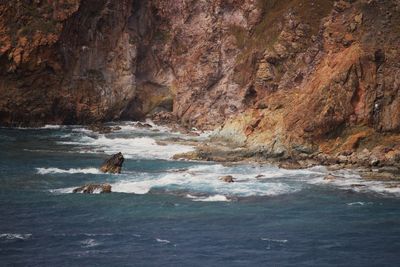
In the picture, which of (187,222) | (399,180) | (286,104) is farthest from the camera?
(286,104)

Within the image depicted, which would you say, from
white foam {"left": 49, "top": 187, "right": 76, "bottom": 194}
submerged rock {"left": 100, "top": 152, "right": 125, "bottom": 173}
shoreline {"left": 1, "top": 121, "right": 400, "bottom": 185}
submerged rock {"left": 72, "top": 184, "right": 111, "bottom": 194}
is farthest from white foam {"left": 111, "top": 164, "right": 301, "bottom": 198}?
shoreline {"left": 1, "top": 121, "right": 400, "bottom": 185}

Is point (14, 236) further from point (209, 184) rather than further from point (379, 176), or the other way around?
point (379, 176)

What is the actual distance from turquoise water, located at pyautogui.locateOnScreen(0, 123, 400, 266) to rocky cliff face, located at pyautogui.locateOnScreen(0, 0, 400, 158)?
11635mm

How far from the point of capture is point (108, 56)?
422 feet

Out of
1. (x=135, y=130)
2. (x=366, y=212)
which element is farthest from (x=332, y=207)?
(x=135, y=130)

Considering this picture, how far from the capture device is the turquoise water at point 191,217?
4375cm

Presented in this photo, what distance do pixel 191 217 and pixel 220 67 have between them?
76.5 metres

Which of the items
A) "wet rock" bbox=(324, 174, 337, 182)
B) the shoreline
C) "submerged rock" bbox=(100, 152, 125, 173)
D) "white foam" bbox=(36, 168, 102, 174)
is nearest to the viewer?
"wet rock" bbox=(324, 174, 337, 182)

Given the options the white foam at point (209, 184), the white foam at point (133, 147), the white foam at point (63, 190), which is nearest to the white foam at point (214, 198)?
the white foam at point (209, 184)

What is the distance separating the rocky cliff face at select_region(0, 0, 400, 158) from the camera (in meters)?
83.7

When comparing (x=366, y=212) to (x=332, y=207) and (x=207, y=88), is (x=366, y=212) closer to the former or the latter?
(x=332, y=207)

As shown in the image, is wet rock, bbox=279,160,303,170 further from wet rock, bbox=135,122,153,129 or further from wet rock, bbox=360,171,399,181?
wet rock, bbox=135,122,153,129

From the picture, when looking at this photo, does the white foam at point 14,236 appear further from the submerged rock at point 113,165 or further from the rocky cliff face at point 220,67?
the rocky cliff face at point 220,67

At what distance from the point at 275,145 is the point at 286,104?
8.45 m
